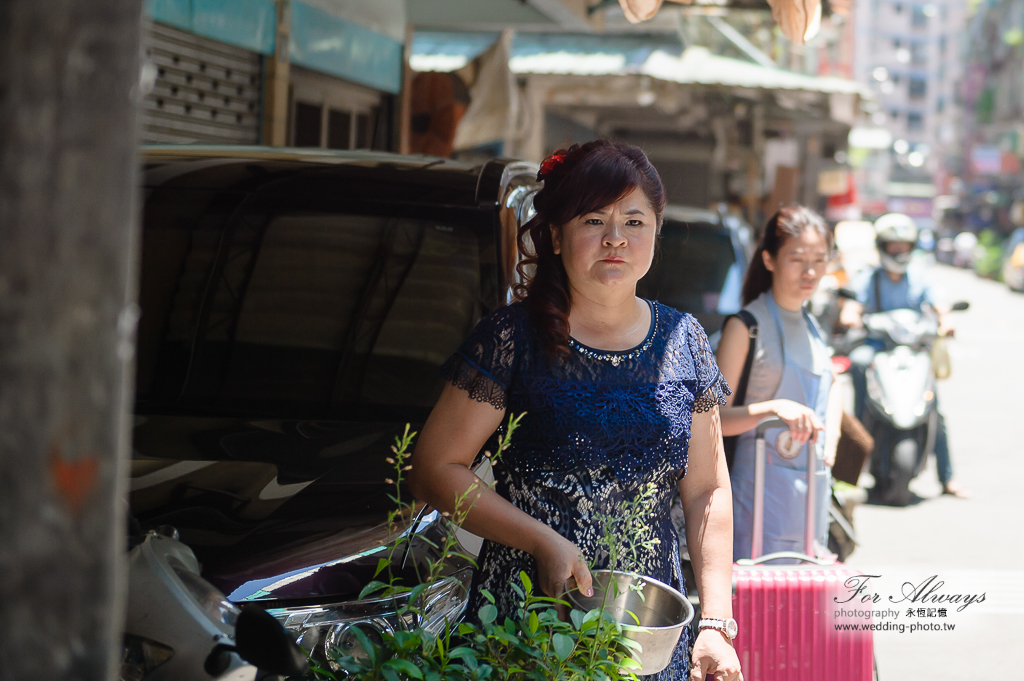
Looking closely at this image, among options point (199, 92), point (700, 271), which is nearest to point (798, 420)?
point (700, 271)

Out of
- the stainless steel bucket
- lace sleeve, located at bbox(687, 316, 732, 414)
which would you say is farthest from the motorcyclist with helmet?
the stainless steel bucket

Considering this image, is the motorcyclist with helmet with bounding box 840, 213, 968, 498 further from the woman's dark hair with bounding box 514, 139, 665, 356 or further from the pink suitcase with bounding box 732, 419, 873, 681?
the woman's dark hair with bounding box 514, 139, 665, 356

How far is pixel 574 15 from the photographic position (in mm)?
10602

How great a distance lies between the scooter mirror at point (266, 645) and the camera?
1521 millimetres

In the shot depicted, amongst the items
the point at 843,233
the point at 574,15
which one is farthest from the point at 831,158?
the point at 574,15

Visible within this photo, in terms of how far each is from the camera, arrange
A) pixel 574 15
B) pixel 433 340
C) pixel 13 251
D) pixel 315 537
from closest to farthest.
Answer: pixel 13 251 < pixel 315 537 < pixel 433 340 < pixel 574 15

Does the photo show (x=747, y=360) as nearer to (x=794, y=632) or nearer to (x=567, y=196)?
(x=794, y=632)

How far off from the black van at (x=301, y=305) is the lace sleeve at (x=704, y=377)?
0.86 metres

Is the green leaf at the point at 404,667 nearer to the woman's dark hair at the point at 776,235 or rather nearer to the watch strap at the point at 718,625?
the watch strap at the point at 718,625

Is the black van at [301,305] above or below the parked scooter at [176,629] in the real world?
above

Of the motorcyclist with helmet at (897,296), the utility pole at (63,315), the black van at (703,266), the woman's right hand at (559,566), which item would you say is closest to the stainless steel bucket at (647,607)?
the woman's right hand at (559,566)

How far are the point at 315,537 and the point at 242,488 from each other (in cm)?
36

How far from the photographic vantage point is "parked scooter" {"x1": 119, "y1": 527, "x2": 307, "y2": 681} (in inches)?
65.2

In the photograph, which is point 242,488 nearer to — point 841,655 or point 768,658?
point 768,658
